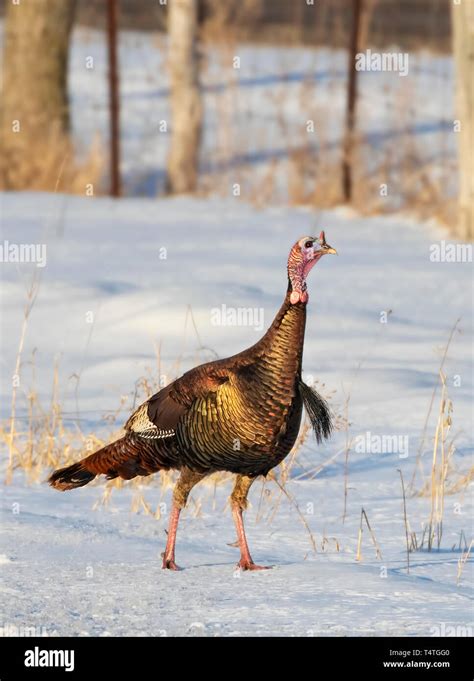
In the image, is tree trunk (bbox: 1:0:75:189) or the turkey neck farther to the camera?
tree trunk (bbox: 1:0:75:189)

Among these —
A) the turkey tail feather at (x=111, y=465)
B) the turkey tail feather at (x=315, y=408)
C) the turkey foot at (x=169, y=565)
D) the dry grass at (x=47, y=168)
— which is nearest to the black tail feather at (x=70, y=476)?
the turkey tail feather at (x=111, y=465)

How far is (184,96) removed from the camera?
688 inches

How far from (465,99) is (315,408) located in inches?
332

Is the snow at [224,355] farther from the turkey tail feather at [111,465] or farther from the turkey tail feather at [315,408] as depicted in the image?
the turkey tail feather at [315,408]

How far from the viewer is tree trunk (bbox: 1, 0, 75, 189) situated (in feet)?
54.2

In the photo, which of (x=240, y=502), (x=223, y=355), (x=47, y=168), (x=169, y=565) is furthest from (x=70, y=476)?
(x=47, y=168)

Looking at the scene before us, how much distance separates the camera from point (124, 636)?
4254 millimetres

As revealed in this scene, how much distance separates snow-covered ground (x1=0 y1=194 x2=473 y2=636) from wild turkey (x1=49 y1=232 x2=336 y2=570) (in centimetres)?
36

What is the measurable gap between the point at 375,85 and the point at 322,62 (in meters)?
2.11

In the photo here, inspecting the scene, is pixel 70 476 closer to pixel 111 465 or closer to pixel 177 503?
pixel 111 465

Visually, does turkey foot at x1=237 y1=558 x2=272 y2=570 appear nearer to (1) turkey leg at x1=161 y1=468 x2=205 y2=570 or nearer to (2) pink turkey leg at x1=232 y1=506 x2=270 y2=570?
(2) pink turkey leg at x1=232 y1=506 x2=270 y2=570

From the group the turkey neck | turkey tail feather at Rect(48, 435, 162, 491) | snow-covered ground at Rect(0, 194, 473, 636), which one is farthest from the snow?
the turkey neck

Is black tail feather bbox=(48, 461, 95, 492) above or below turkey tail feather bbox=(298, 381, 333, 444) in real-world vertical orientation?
below

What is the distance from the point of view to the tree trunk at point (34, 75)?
1653 centimetres
